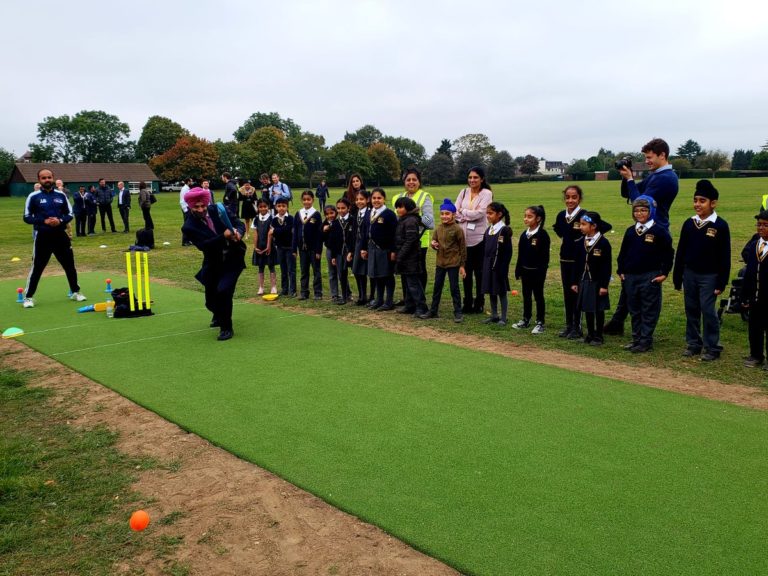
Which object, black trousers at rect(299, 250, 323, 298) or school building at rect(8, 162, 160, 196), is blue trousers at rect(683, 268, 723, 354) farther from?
school building at rect(8, 162, 160, 196)

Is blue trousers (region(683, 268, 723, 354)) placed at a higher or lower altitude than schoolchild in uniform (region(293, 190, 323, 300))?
lower

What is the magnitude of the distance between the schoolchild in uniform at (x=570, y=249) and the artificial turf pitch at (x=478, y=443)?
1.56m

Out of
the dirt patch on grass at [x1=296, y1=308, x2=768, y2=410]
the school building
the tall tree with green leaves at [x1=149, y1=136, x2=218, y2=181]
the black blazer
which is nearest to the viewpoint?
the dirt patch on grass at [x1=296, y1=308, x2=768, y2=410]

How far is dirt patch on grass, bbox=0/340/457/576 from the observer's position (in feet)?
10.3

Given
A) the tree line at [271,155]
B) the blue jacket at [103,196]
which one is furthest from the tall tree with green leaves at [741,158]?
the blue jacket at [103,196]

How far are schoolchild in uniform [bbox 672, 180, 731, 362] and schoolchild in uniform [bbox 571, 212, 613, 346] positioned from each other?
79 centimetres

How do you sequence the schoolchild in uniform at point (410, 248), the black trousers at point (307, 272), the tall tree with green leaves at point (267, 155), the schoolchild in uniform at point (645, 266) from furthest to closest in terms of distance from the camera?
1. the tall tree with green leaves at point (267, 155)
2. the black trousers at point (307, 272)
3. the schoolchild in uniform at point (410, 248)
4. the schoolchild in uniform at point (645, 266)

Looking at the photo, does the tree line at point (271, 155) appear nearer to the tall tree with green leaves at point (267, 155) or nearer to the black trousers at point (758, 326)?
the tall tree with green leaves at point (267, 155)

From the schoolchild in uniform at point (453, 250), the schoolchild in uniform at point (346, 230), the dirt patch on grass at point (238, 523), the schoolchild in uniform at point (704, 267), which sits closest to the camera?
the dirt patch on grass at point (238, 523)

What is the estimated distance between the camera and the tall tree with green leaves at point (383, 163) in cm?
9988

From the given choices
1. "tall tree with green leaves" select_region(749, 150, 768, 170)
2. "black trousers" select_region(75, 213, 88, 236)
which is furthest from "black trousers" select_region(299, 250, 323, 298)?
"tall tree with green leaves" select_region(749, 150, 768, 170)

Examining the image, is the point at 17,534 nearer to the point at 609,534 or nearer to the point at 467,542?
the point at 467,542

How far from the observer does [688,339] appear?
22.6 feet

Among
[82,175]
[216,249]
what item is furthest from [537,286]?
[82,175]
